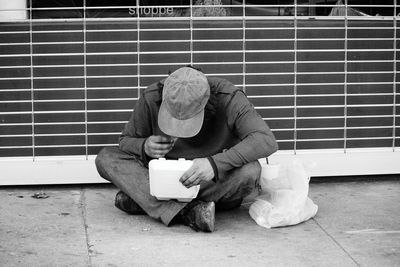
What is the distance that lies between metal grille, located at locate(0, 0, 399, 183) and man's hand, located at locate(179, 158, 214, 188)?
A: 1.25m

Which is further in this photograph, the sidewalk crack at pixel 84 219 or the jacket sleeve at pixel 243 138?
the jacket sleeve at pixel 243 138

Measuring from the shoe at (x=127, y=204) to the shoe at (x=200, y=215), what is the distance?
14.3 inches

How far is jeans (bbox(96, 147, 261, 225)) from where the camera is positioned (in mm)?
4703

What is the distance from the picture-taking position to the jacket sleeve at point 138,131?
486 centimetres

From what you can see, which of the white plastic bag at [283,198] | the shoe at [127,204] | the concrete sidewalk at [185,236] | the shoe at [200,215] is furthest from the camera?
the shoe at [127,204]

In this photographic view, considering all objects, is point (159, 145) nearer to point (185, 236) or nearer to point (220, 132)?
point (220, 132)

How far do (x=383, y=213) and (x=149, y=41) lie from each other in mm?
1864

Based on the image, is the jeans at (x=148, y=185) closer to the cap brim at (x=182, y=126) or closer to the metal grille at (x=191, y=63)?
the cap brim at (x=182, y=126)

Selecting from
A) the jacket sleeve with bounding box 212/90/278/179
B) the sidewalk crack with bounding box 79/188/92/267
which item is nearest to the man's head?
the jacket sleeve with bounding box 212/90/278/179

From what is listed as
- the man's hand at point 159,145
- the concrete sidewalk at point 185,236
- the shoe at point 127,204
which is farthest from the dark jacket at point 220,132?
the concrete sidewalk at point 185,236

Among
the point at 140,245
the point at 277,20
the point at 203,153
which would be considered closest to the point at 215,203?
the point at 203,153

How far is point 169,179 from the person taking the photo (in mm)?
4496

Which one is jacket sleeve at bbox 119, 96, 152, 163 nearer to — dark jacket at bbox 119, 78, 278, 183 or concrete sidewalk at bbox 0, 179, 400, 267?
dark jacket at bbox 119, 78, 278, 183

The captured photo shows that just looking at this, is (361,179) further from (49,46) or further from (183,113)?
(49,46)
